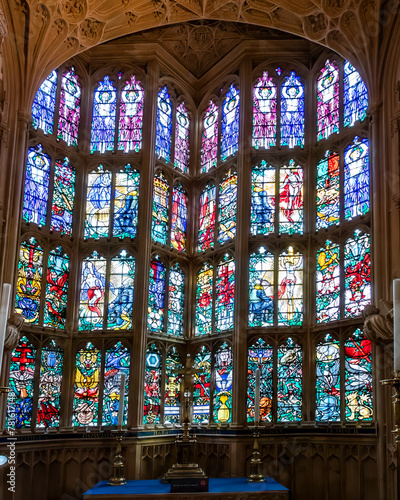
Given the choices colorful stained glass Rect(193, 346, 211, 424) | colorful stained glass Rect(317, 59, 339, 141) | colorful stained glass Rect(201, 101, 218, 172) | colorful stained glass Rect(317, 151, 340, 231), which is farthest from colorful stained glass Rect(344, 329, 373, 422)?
colorful stained glass Rect(201, 101, 218, 172)

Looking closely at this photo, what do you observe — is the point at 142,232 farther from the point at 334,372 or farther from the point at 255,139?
the point at 334,372

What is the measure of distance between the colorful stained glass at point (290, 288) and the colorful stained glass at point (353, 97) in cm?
322

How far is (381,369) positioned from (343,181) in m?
4.46

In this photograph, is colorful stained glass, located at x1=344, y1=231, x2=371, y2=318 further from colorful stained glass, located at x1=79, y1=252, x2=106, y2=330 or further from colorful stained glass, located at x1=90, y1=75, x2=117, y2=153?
colorful stained glass, located at x1=90, y1=75, x2=117, y2=153

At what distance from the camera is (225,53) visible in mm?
16406

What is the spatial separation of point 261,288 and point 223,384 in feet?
7.58

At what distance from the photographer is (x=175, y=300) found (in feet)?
50.4

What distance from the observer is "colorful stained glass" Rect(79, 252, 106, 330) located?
14.5m

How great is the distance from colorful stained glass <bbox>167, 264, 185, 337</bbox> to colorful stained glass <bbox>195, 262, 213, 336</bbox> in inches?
15.6

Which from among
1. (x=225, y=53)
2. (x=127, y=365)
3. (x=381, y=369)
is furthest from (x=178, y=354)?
(x=225, y=53)

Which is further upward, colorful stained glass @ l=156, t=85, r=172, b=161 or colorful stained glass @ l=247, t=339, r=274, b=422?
colorful stained glass @ l=156, t=85, r=172, b=161

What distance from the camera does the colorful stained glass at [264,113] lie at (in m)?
15.4

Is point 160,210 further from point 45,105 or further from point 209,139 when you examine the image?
point 45,105

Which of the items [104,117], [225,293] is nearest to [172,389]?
[225,293]
